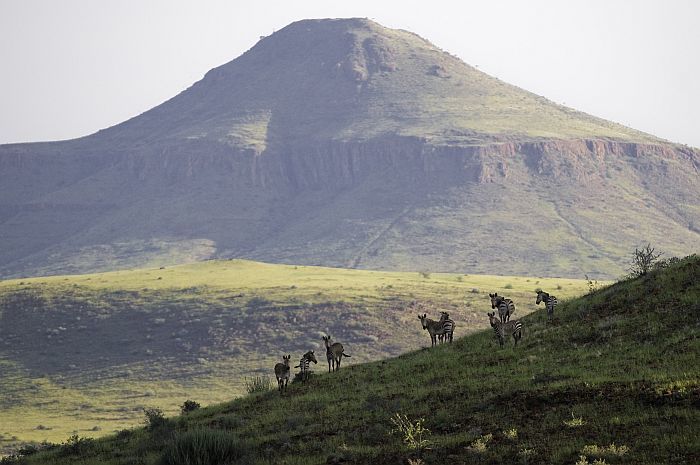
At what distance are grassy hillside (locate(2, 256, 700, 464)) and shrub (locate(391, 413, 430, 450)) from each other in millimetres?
113

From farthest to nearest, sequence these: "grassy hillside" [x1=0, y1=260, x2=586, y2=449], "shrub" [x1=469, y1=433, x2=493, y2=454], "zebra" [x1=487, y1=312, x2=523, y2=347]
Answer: "grassy hillside" [x1=0, y1=260, x2=586, y2=449] → "zebra" [x1=487, y1=312, x2=523, y2=347] → "shrub" [x1=469, y1=433, x2=493, y2=454]

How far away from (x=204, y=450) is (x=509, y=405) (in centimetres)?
729

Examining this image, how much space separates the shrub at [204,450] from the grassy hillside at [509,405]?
37mm

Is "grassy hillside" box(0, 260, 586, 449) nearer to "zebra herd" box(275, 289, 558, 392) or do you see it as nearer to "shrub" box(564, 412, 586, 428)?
"zebra herd" box(275, 289, 558, 392)

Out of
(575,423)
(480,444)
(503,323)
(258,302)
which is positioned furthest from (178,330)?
(575,423)

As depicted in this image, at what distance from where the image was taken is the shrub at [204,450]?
842 inches

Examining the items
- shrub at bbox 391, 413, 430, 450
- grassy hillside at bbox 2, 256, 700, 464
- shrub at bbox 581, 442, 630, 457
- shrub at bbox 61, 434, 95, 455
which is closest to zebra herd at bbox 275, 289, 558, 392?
grassy hillside at bbox 2, 256, 700, 464

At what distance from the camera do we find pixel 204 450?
21391 mm

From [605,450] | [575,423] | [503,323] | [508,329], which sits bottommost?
Result: [605,450]

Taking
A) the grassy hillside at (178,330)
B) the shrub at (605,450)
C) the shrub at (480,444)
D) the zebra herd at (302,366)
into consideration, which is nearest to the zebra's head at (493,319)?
the zebra herd at (302,366)

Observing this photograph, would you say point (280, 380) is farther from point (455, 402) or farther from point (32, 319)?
point (32, 319)

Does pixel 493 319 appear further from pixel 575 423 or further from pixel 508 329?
pixel 575 423

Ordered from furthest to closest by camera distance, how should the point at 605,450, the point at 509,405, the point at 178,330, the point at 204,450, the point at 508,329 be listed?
the point at 178,330 < the point at 508,329 < the point at 509,405 < the point at 204,450 < the point at 605,450

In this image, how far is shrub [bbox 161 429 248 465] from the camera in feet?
70.1
